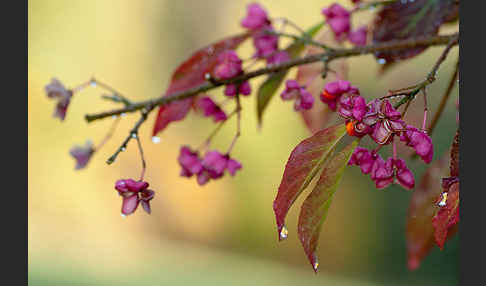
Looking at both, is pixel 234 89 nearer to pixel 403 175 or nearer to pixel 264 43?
pixel 264 43

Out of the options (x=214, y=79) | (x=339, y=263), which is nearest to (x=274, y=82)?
(x=214, y=79)

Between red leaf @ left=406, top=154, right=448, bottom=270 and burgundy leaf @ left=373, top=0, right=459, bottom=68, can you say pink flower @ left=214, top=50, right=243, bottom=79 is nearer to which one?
burgundy leaf @ left=373, top=0, right=459, bottom=68

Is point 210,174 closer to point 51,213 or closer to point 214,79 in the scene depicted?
point 214,79

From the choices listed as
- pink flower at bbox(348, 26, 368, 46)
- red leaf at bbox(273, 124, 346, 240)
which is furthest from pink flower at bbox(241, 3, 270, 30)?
red leaf at bbox(273, 124, 346, 240)

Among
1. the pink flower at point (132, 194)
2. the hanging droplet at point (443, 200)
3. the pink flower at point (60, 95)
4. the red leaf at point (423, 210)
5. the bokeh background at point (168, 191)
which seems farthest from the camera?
the bokeh background at point (168, 191)

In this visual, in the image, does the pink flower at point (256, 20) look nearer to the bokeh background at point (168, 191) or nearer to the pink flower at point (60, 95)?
the pink flower at point (60, 95)

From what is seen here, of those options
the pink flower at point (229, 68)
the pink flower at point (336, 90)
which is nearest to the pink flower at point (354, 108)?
the pink flower at point (336, 90)
